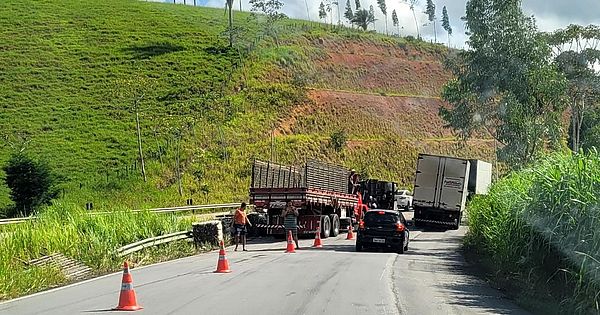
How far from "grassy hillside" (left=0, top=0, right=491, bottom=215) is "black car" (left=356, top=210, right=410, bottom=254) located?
26810 millimetres

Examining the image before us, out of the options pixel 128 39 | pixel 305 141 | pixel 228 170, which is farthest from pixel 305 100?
pixel 128 39

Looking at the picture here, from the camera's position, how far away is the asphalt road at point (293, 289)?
1130 centimetres

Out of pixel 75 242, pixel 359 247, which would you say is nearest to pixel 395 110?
pixel 359 247

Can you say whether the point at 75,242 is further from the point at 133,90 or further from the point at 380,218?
the point at 133,90

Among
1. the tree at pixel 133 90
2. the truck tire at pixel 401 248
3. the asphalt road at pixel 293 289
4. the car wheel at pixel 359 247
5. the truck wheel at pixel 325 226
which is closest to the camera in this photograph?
the asphalt road at pixel 293 289

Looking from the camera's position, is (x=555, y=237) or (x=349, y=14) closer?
(x=555, y=237)

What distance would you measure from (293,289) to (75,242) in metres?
7.88

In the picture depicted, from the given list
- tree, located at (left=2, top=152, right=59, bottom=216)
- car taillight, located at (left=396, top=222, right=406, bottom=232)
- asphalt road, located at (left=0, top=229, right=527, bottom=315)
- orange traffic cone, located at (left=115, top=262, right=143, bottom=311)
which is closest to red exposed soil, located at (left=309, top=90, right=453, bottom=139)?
tree, located at (left=2, top=152, right=59, bottom=216)

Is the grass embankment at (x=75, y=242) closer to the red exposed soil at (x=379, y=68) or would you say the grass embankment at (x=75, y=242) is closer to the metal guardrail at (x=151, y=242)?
the metal guardrail at (x=151, y=242)

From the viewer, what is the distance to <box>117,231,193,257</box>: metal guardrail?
65.8ft

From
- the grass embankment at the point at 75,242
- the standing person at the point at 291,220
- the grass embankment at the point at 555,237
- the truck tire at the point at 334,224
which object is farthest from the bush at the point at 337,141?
the grass embankment at the point at 555,237

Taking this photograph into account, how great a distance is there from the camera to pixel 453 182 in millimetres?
35281

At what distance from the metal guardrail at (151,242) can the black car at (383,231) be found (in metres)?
5.98

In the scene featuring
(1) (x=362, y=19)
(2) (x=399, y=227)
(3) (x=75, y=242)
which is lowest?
(3) (x=75, y=242)
